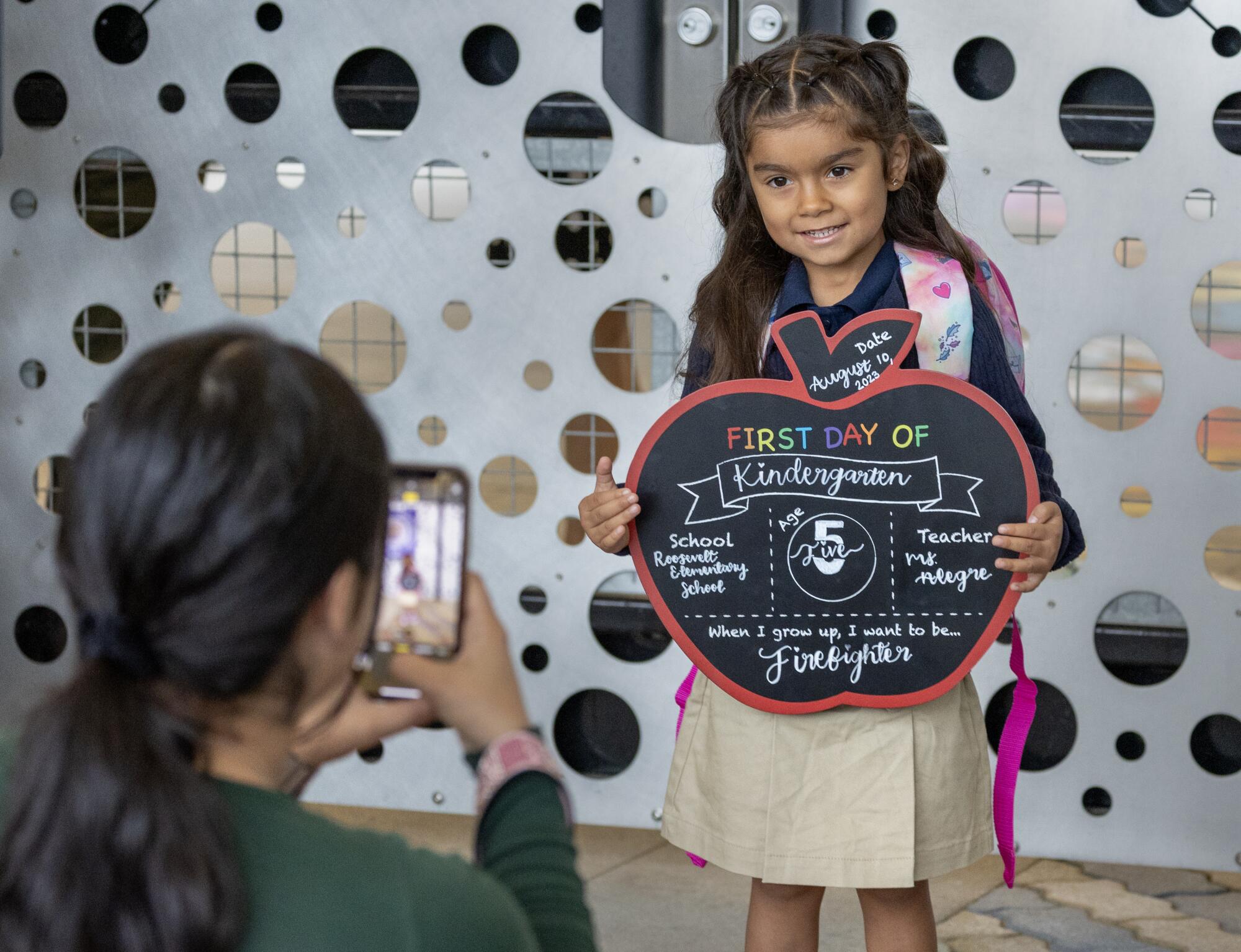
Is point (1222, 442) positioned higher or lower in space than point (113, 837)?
higher

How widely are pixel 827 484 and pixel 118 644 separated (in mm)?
895

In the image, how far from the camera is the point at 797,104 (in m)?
1.34

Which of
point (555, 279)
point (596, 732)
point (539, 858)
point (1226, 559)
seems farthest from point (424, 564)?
point (1226, 559)

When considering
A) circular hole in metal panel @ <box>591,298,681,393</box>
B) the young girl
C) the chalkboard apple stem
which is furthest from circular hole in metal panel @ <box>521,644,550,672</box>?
the chalkboard apple stem

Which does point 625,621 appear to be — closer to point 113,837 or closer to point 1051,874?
point 1051,874

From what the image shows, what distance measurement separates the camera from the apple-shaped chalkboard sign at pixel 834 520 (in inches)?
52.8

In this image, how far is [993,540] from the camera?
52.0 inches

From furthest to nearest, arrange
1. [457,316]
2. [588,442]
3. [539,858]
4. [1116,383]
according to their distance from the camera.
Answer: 1. [1116,383]
2. [457,316]
3. [588,442]
4. [539,858]

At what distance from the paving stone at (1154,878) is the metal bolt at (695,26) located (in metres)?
1.55

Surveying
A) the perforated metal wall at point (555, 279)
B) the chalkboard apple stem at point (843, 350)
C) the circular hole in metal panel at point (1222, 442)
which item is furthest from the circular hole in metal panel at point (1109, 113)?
the chalkboard apple stem at point (843, 350)

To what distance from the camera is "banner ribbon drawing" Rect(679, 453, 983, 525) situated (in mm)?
1354

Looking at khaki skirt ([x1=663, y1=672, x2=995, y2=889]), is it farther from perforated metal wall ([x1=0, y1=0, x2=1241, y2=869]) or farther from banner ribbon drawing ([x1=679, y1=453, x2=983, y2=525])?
perforated metal wall ([x1=0, y1=0, x2=1241, y2=869])

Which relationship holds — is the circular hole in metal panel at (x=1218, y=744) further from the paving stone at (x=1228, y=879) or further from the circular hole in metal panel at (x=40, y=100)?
the circular hole in metal panel at (x=40, y=100)

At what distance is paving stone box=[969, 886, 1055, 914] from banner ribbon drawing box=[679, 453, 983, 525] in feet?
3.11
